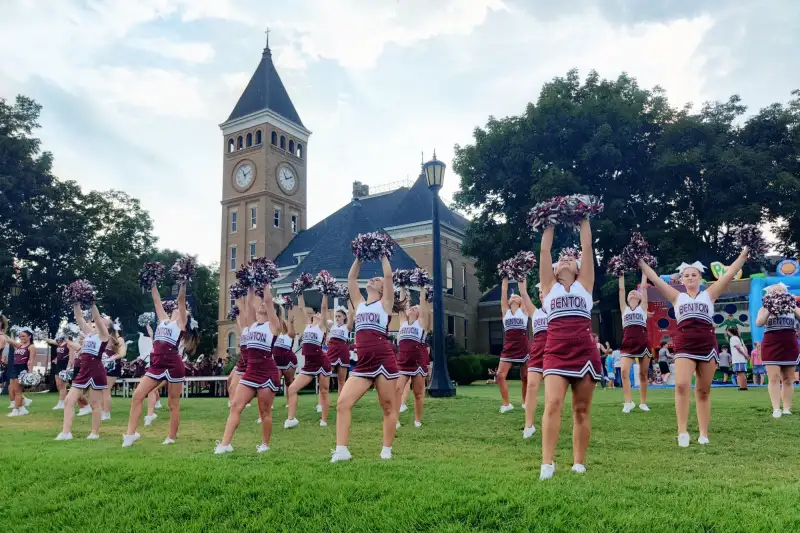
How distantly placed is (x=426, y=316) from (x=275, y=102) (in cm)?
5198

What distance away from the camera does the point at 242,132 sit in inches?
2329

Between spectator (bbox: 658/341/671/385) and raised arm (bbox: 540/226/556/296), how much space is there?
21.4 meters

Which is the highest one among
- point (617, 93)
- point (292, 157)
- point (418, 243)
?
point (292, 157)

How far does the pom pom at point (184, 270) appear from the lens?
917 centimetres

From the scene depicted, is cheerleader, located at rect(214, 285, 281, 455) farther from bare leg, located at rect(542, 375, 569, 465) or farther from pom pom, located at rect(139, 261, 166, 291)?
bare leg, located at rect(542, 375, 569, 465)

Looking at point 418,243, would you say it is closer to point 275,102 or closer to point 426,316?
point 275,102

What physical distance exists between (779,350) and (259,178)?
50808 mm

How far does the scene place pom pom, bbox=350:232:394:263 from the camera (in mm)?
7676

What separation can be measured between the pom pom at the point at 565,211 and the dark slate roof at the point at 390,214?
47.1m

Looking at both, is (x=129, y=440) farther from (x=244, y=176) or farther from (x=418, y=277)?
(x=244, y=176)

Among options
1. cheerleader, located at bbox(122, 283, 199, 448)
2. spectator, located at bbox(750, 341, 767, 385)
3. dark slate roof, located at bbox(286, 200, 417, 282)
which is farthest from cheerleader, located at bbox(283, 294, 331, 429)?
dark slate roof, located at bbox(286, 200, 417, 282)

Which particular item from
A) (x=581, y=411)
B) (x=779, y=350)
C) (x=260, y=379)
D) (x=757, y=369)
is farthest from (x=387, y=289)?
(x=757, y=369)

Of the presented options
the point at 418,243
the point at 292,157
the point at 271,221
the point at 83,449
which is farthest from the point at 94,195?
the point at 83,449

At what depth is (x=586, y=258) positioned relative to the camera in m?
6.14
